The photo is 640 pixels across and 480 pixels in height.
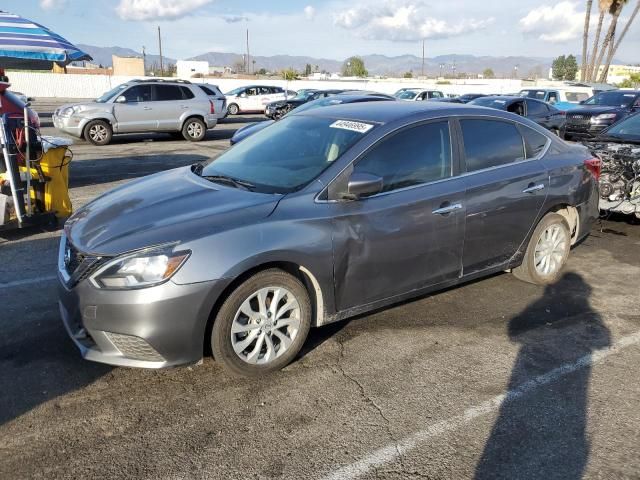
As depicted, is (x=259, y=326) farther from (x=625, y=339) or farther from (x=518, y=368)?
(x=625, y=339)

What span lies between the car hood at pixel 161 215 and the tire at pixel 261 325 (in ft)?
1.38

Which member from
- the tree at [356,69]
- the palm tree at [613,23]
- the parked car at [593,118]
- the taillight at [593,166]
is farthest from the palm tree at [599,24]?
the tree at [356,69]

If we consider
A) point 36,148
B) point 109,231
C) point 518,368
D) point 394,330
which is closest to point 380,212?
point 394,330

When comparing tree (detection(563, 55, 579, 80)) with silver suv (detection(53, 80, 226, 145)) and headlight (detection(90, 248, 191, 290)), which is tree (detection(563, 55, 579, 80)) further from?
headlight (detection(90, 248, 191, 290))

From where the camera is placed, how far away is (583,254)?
21.1 ft

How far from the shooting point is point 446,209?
4.21 meters

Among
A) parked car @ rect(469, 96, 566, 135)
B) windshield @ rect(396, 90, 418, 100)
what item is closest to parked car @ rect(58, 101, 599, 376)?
parked car @ rect(469, 96, 566, 135)

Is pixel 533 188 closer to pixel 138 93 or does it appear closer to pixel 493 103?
pixel 493 103

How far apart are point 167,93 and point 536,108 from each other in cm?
1142

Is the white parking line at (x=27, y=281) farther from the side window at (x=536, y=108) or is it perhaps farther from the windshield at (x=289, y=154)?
the side window at (x=536, y=108)

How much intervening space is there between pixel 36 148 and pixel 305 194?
16.1ft

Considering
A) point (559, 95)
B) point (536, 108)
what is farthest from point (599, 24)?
point (536, 108)

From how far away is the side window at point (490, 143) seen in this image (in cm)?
452

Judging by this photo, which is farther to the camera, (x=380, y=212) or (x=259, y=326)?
(x=380, y=212)
